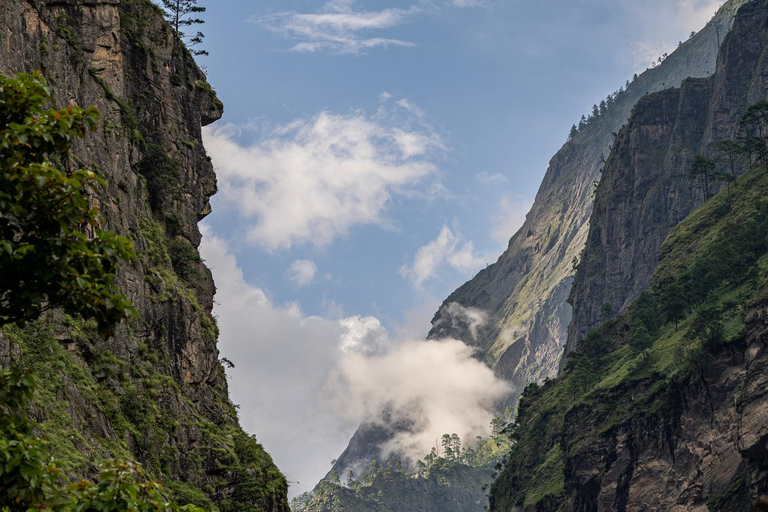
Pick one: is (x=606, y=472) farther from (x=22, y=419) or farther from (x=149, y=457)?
(x=22, y=419)

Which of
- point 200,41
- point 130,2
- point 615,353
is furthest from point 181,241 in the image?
point 615,353

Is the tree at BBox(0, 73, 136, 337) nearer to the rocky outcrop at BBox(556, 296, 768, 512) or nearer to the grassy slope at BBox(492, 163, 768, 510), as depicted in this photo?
the rocky outcrop at BBox(556, 296, 768, 512)

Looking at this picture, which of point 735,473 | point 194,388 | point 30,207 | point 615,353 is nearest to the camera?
point 30,207

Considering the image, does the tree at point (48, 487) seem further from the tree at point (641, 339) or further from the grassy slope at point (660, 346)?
the tree at point (641, 339)

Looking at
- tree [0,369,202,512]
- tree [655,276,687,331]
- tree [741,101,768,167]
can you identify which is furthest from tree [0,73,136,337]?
tree [741,101,768,167]

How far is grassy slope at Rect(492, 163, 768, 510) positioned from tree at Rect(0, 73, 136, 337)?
11396 centimetres

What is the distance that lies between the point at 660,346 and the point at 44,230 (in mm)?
138348

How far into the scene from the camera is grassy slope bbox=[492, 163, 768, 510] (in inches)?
5054

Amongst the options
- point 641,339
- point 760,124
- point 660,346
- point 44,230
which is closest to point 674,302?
point 641,339

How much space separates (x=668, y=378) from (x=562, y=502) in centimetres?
2847

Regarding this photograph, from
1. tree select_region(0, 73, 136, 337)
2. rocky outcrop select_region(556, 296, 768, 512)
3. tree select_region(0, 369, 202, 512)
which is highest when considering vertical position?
rocky outcrop select_region(556, 296, 768, 512)

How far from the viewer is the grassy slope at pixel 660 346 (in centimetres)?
12838

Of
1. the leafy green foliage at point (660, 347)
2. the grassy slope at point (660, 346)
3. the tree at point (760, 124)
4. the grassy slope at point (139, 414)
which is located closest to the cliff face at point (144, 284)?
the grassy slope at point (139, 414)

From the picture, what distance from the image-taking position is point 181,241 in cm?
8588
